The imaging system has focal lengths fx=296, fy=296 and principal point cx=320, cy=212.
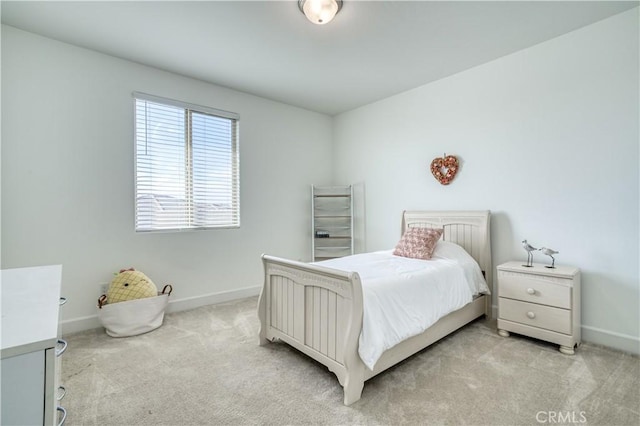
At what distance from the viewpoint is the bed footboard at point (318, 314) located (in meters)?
1.76

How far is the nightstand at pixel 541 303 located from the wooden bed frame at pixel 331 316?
1.14 feet

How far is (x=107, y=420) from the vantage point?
1631 millimetres

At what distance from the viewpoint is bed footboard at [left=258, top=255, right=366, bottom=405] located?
176cm

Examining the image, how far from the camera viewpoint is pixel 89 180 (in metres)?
2.86

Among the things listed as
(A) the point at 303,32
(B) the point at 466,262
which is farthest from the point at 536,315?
(A) the point at 303,32

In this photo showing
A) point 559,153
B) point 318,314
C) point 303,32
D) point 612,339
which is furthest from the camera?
point 559,153

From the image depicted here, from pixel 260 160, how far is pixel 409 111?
2.09 meters

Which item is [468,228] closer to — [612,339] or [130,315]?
[612,339]

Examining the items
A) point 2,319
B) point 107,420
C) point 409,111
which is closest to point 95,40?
point 2,319

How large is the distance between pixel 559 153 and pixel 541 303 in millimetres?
1367
